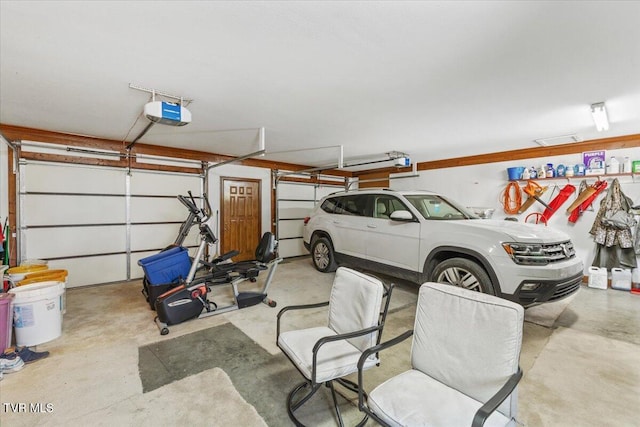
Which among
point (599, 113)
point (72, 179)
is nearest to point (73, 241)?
point (72, 179)

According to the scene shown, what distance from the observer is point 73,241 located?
4574mm

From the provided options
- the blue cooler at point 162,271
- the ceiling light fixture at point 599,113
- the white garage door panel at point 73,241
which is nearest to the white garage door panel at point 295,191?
the white garage door panel at point 73,241

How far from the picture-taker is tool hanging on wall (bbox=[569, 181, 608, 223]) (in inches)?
188

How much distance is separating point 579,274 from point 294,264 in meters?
4.94

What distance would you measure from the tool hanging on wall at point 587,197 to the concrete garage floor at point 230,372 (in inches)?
78.1

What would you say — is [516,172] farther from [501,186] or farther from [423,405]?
[423,405]

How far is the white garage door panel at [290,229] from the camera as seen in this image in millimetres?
7285

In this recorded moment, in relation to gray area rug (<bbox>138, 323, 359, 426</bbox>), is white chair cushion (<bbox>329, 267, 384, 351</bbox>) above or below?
above

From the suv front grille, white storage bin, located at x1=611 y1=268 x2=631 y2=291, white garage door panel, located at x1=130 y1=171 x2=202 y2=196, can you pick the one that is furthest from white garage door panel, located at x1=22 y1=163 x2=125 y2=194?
white storage bin, located at x1=611 y1=268 x2=631 y2=291

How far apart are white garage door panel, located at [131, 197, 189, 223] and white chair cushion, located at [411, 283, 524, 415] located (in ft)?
17.2

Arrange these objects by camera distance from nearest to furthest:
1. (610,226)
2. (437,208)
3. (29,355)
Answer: (29,355) → (437,208) → (610,226)

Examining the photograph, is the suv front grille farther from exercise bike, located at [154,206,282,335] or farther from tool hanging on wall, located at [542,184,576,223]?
exercise bike, located at [154,206,282,335]

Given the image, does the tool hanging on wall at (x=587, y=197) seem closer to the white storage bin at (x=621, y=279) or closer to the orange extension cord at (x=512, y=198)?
the orange extension cord at (x=512, y=198)

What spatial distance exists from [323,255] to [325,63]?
3851 mm
